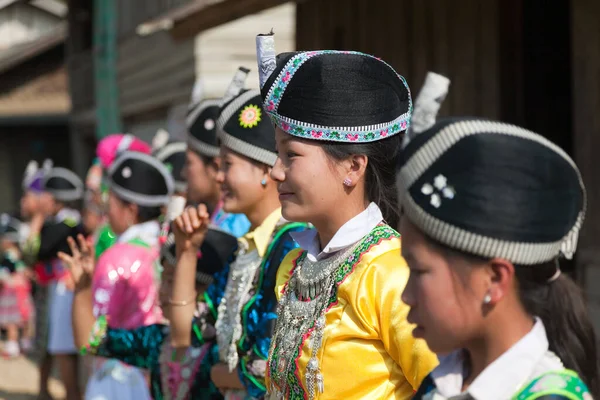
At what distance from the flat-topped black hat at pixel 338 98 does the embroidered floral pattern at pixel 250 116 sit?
94 cm

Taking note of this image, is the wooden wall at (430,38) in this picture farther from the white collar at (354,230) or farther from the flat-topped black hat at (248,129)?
the white collar at (354,230)

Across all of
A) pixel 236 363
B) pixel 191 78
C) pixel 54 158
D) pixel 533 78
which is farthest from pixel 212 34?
pixel 54 158

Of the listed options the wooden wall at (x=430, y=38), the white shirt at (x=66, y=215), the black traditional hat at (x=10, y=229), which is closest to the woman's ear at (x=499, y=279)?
the wooden wall at (x=430, y=38)

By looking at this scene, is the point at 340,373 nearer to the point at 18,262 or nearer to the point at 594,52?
the point at 594,52

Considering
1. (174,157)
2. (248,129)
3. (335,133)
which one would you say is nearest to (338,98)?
(335,133)

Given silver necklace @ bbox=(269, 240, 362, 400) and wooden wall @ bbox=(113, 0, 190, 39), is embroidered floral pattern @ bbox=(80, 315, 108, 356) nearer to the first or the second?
silver necklace @ bbox=(269, 240, 362, 400)

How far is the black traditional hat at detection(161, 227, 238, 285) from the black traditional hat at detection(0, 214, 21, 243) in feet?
30.3

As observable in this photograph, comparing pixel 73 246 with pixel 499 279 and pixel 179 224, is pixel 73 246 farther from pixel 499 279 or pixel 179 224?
pixel 499 279

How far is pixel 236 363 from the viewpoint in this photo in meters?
3.37

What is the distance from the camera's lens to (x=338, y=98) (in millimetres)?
2543

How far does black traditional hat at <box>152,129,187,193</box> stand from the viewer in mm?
6117

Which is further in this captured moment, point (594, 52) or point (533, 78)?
point (533, 78)

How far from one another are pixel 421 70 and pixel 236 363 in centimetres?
356

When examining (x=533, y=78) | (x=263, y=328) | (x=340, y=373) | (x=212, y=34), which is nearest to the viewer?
(x=340, y=373)
